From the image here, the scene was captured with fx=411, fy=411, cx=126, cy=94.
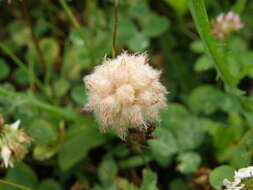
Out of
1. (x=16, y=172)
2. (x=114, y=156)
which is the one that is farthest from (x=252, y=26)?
(x=16, y=172)

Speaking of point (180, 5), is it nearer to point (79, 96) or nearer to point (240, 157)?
point (79, 96)

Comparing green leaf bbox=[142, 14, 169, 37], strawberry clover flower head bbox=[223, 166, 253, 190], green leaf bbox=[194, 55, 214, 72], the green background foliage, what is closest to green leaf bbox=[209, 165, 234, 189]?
the green background foliage

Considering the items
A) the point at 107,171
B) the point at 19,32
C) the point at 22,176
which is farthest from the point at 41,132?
the point at 19,32

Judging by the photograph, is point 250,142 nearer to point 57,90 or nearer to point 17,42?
point 57,90

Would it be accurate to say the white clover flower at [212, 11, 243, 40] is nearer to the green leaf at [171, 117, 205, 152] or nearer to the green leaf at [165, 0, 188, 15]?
the green leaf at [165, 0, 188, 15]

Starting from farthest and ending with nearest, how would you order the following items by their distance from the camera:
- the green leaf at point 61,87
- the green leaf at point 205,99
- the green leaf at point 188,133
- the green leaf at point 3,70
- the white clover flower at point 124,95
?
the green leaf at point 3,70
the green leaf at point 61,87
the green leaf at point 205,99
the green leaf at point 188,133
the white clover flower at point 124,95

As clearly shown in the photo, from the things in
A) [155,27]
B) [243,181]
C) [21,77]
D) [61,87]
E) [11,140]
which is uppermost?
[155,27]

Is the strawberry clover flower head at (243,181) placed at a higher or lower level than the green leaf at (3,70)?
lower

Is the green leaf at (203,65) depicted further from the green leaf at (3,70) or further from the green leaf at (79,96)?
the green leaf at (3,70)

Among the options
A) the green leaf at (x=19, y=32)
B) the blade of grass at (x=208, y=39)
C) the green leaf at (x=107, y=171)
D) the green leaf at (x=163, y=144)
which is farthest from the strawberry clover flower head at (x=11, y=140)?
the green leaf at (x=19, y=32)
